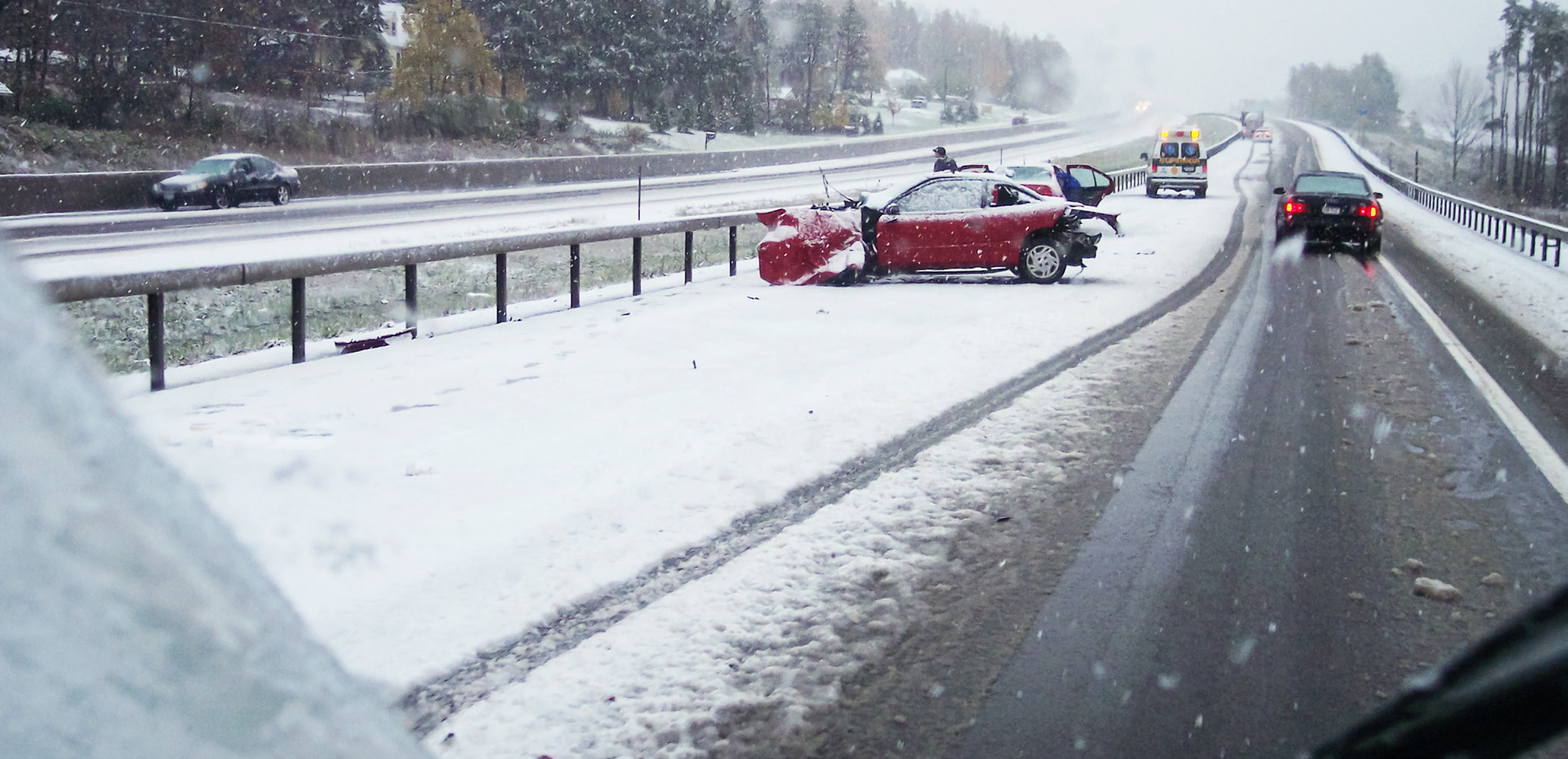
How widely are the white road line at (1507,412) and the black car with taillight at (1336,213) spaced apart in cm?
811

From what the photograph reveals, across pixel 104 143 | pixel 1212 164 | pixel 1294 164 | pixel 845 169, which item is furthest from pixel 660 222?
pixel 1294 164

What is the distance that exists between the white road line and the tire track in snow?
10.3 feet

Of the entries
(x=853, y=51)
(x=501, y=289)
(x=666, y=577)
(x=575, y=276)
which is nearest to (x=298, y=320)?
(x=501, y=289)

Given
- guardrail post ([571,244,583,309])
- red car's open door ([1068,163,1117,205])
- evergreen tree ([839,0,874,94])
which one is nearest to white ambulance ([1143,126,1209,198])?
red car's open door ([1068,163,1117,205])

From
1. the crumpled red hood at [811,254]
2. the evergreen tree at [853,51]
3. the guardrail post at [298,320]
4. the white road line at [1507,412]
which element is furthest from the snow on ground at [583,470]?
the evergreen tree at [853,51]

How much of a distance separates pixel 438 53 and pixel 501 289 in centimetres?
4834

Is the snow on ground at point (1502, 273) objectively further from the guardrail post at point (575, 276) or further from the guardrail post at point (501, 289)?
the guardrail post at point (501, 289)

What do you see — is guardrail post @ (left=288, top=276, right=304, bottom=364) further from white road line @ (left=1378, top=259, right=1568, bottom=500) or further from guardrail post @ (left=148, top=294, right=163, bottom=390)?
white road line @ (left=1378, top=259, right=1568, bottom=500)

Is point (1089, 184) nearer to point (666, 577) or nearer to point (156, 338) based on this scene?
point (156, 338)

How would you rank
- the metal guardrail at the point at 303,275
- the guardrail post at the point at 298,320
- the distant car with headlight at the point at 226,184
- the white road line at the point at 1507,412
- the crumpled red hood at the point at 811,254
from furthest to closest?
the distant car with headlight at the point at 226,184 → the crumpled red hood at the point at 811,254 → the guardrail post at the point at 298,320 → the metal guardrail at the point at 303,275 → the white road line at the point at 1507,412

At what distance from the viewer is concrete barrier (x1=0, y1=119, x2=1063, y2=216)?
25.2m

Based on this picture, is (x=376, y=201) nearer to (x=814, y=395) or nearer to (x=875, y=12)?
(x=814, y=395)

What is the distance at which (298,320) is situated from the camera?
31.1 ft

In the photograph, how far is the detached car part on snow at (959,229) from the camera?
1602 centimetres
